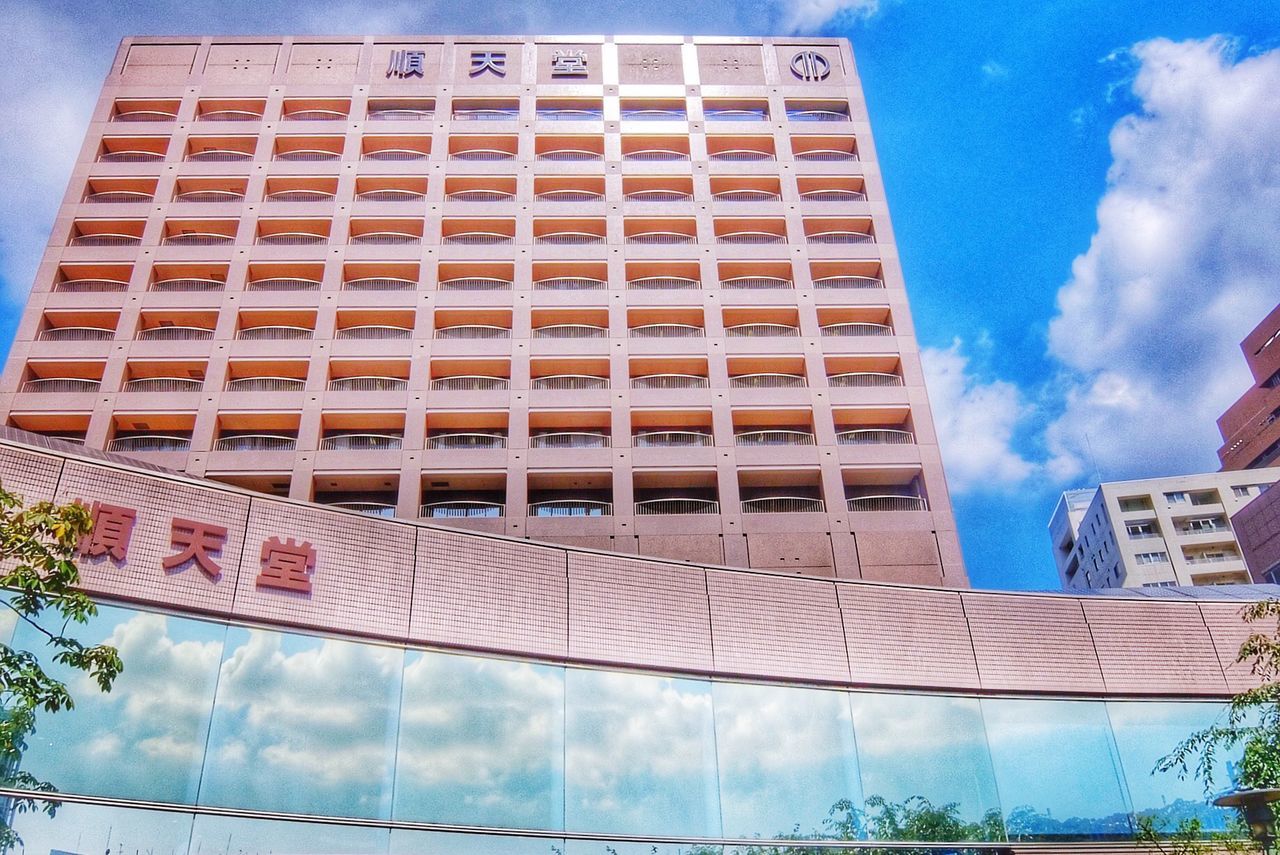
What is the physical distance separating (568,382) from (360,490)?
824 cm

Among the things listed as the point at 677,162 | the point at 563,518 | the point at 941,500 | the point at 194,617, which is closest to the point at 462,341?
the point at 563,518

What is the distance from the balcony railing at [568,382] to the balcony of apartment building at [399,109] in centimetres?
1378

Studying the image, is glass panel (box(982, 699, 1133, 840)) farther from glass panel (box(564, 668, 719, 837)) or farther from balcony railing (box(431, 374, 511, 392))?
balcony railing (box(431, 374, 511, 392))

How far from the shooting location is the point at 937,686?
1446cm

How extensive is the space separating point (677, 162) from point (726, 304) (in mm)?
7545

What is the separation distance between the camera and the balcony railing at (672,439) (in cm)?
3518

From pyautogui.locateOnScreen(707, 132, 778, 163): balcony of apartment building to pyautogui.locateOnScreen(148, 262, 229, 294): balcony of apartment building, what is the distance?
20.1 meters

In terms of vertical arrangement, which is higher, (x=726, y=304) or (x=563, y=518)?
(x=726, y=304)

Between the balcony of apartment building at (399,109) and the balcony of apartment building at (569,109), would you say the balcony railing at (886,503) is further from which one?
the balcony of apartment building at (399,109)

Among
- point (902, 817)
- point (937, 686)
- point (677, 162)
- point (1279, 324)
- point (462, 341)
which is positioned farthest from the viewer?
point (1279, 324)

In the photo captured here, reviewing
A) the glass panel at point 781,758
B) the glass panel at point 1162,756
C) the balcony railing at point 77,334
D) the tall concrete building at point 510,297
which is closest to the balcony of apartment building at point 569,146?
the tall concrete building at point 510,297

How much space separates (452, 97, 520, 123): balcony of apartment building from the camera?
142ft

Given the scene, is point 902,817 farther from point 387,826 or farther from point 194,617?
point 194,617

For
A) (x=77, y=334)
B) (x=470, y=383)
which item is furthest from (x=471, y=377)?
(x=77, y=334)
